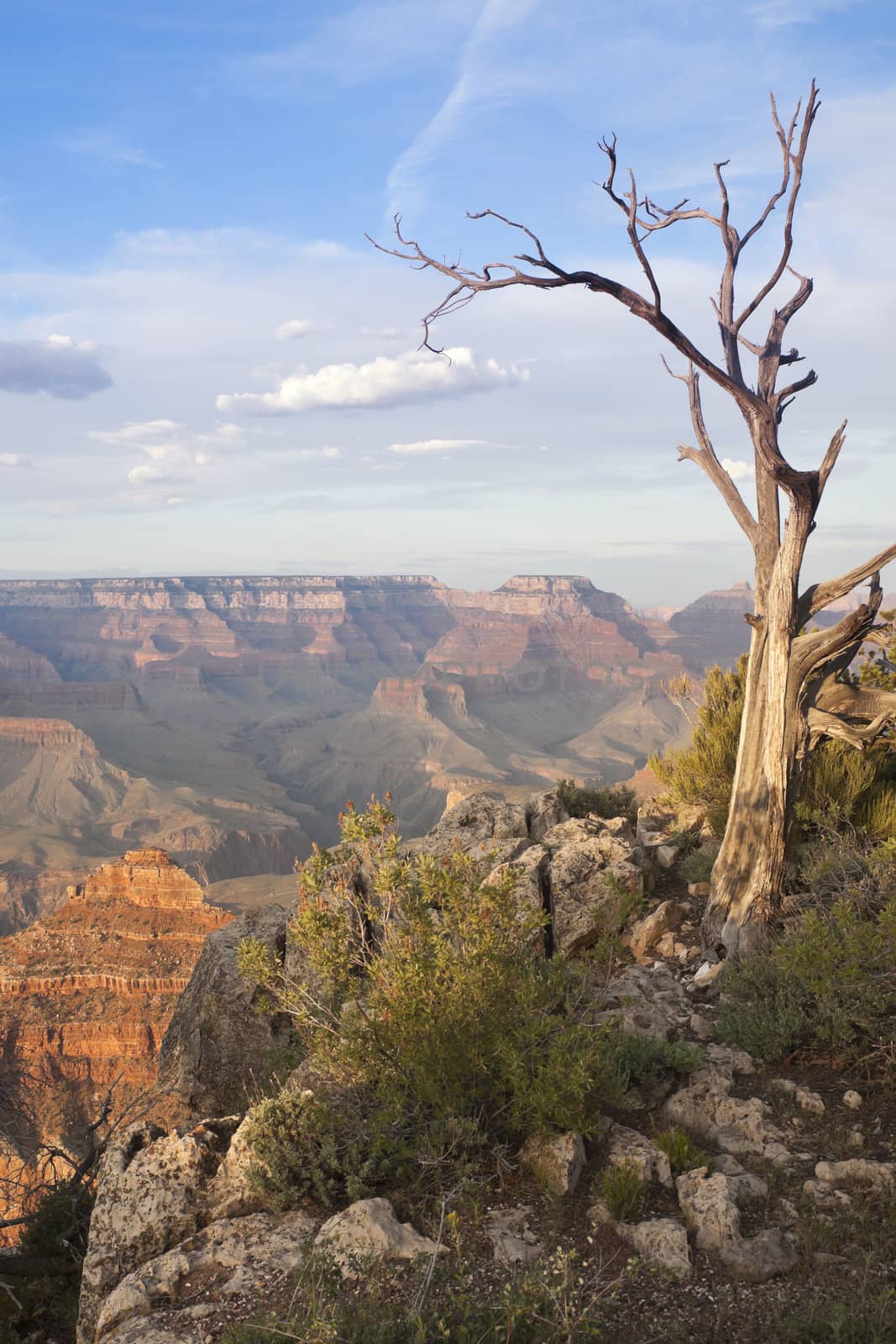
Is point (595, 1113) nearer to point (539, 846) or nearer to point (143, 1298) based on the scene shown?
point (143, 1298)

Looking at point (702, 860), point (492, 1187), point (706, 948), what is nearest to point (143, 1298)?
point (492, 1187)

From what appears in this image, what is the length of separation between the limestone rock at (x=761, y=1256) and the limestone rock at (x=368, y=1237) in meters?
1.41

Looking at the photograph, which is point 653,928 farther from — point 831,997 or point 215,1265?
point 215,1265

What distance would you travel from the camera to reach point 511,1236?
175 inches

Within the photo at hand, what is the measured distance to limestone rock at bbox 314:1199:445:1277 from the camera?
4262 mm

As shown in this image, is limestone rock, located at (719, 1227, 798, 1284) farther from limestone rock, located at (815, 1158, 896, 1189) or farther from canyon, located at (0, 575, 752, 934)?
canyon, located at (0, 575, 752, 934)

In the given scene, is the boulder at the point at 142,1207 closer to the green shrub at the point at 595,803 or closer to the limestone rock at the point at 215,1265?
the limestone rock at the point at 215,1265

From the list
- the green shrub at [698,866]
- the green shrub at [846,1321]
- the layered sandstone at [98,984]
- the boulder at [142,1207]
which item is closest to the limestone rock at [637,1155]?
the green shrub at [846,1321]

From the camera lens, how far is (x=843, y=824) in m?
10.1

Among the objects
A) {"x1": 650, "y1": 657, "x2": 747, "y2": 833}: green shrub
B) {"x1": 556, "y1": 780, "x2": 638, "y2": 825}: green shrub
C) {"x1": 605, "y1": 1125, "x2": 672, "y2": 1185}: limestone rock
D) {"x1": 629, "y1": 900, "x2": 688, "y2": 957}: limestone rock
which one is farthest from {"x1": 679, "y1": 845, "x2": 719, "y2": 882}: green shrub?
{"x1": 605, "y1": 1125, "x2": 672, "y2": 1185}: limestone rock

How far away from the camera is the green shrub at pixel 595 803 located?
1374cm

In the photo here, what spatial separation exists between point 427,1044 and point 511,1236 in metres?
1.06

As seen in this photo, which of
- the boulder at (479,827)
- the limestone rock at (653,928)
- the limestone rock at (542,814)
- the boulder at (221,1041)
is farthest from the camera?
the limestone rock at (542,814)

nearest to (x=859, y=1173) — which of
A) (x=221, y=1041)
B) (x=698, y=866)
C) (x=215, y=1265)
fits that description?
(x=215, y=1265)
